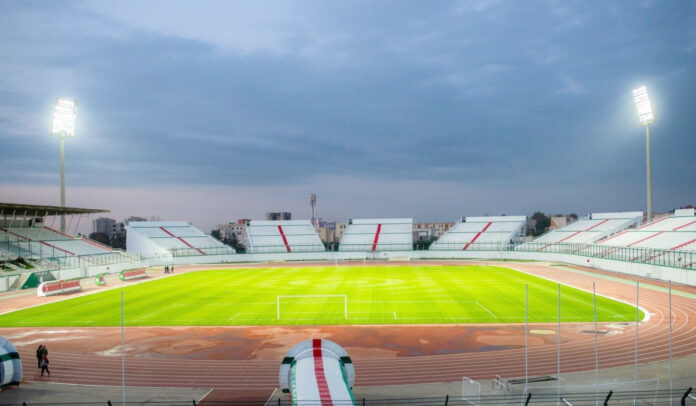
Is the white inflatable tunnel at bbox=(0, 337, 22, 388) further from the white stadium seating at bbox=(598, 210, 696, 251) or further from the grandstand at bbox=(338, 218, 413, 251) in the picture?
the grandstand at bbox=(338, 218, 413, 251)

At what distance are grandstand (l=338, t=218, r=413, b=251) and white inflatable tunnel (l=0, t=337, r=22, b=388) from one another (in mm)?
59362

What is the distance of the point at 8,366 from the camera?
15.0 metres

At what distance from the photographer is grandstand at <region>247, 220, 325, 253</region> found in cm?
7569

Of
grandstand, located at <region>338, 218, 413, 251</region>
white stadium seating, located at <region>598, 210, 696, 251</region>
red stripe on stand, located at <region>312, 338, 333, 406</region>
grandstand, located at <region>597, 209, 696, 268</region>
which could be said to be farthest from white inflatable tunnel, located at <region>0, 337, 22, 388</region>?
grandstand, located at <region>338, 218, 413, 251</region>

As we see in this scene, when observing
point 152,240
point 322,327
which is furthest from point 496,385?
point 152,240

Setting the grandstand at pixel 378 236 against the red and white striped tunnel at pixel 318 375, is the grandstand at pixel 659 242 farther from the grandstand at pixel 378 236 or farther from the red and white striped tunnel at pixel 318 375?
the red and white striped tunnel at pixel 318 375

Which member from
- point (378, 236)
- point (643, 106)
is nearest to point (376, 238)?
point (378, 236)

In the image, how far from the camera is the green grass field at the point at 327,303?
25766 millimetres

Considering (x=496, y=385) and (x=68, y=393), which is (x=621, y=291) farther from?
(x=68, y=393)

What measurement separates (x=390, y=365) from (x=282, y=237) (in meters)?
63.1

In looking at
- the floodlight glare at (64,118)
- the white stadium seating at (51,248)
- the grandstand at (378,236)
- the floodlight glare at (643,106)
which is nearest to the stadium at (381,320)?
the white stadium seating at (51,248)

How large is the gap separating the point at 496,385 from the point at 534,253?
53.8 meters

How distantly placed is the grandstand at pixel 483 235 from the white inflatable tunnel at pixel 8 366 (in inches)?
2515

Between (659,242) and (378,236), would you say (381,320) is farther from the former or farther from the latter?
(378,236)
